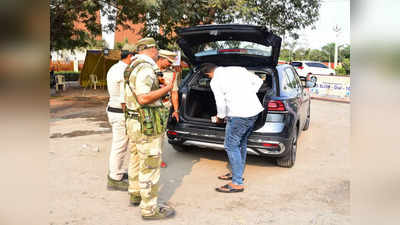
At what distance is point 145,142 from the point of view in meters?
3.05

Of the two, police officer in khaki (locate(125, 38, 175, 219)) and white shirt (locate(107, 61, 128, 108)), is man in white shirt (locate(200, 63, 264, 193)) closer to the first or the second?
police officer in khaki (locate(125, 38, 175, 219))

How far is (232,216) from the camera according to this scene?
329 cm

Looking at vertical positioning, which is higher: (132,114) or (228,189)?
(132,114)

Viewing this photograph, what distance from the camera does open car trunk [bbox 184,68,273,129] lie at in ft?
15.4

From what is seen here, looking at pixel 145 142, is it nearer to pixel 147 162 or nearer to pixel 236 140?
pixel 147 162

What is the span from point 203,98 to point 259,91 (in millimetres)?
1217

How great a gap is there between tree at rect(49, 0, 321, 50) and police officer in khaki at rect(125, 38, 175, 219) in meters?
6.12

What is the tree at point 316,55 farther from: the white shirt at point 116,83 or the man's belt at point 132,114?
the man's belt at point 132,114

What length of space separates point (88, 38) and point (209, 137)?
1269 centimetres

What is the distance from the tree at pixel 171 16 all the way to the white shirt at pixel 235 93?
5.52m

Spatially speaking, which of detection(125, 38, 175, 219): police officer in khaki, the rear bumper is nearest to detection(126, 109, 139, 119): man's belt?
detection(125, 38, 175, 219): police officer in khaki

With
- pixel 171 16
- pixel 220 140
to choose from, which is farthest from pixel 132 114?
pixel 171 16

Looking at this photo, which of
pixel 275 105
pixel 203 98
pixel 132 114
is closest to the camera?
pixel 132 114

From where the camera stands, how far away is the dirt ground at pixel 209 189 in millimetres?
3262
